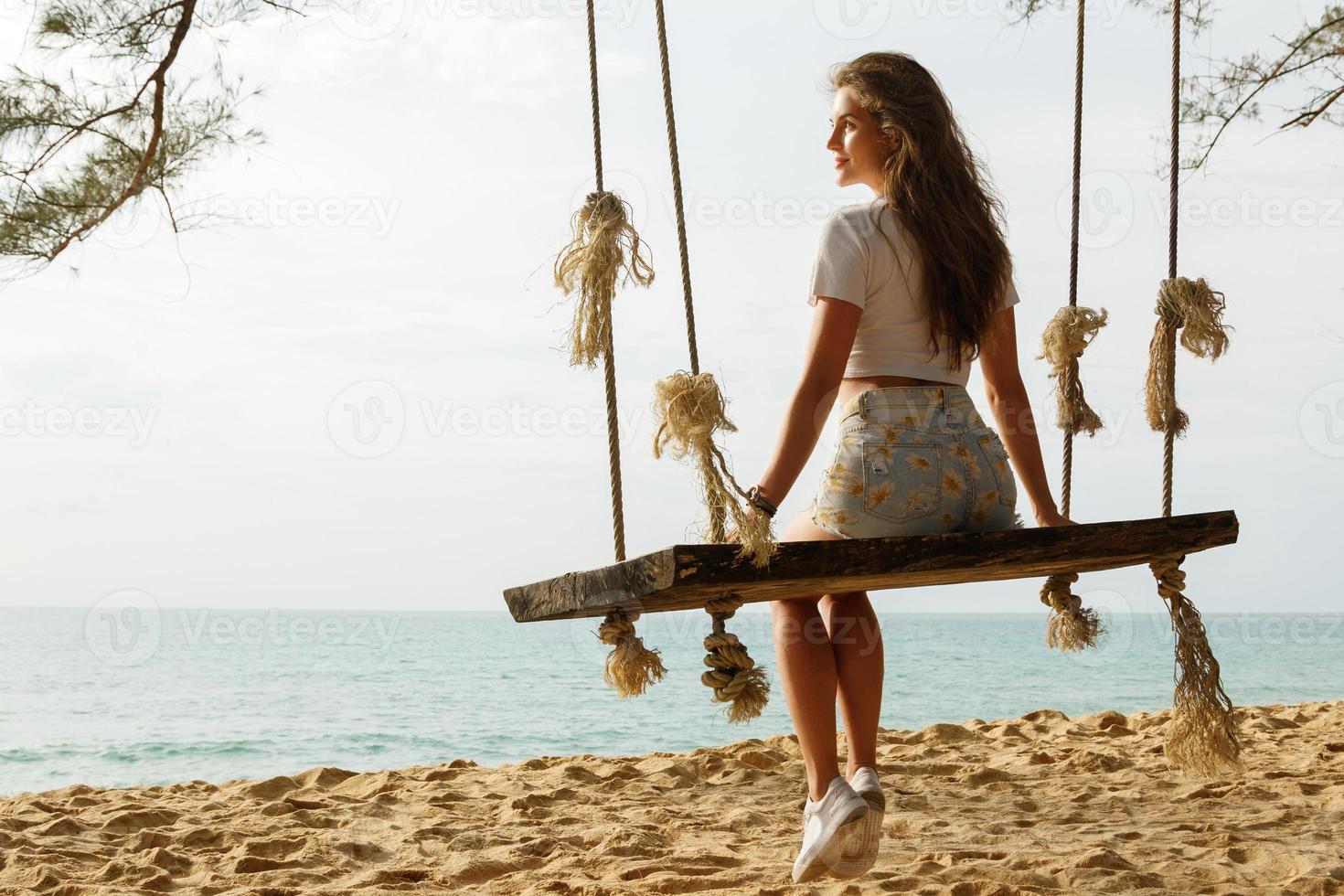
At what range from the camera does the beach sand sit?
8.78 ft

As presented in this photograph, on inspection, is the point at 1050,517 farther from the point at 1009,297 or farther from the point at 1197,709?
the point at 1197,709

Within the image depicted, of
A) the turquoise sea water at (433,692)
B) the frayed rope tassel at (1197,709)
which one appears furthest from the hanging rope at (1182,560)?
the turquoise sea water at (433,692)

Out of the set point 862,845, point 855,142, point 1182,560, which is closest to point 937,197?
point 855,142

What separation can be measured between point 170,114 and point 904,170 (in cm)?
318

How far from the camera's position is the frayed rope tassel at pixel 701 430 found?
1.81 m

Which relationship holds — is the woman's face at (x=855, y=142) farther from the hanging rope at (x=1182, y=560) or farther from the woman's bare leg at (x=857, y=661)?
the hanging rope at (x=1182, y=560)

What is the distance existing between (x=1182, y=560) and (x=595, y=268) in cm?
124

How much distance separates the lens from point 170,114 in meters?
4.27

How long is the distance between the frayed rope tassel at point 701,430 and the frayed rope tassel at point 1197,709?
109cm

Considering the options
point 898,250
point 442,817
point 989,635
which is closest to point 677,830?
point 442,817

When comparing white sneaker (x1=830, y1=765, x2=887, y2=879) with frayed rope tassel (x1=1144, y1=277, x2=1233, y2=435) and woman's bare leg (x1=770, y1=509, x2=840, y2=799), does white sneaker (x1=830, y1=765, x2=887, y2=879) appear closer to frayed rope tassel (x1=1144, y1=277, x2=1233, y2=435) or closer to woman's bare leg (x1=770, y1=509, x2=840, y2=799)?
woman's bare leg (x1=770, y1=509, x2=840, y2=799)

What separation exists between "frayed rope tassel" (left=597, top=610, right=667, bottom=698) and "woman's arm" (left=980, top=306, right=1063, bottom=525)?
0.81m

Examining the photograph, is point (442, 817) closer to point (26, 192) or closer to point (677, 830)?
point (677, 830)

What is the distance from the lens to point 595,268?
233cm
